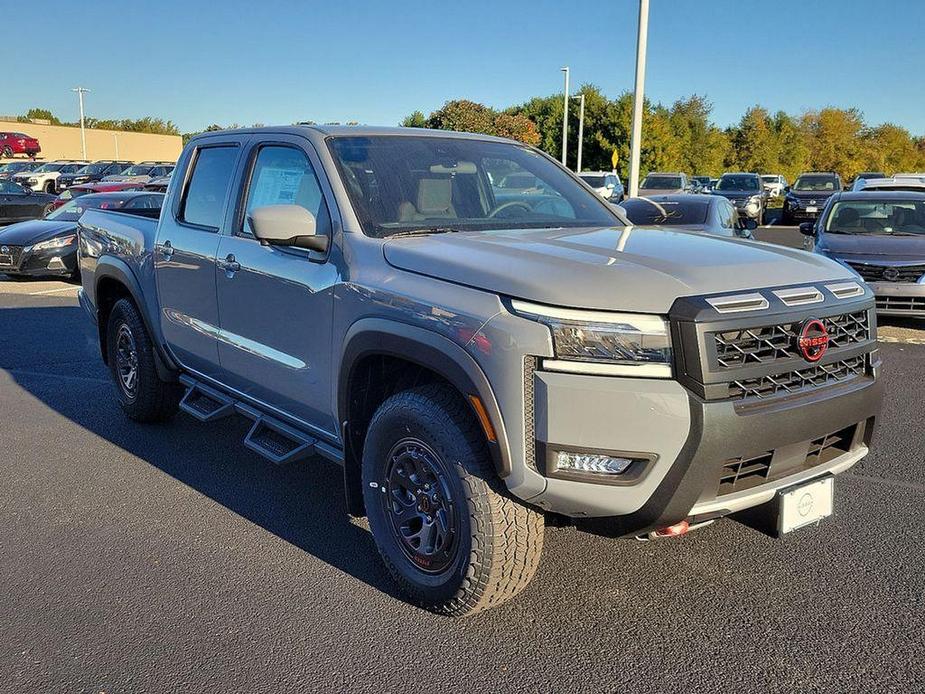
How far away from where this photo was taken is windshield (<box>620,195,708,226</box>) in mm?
10373

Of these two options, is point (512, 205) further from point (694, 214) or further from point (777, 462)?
point (694, 214)

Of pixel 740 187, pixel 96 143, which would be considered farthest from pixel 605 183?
pixel 96 143

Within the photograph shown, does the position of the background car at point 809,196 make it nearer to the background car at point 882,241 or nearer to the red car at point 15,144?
the background car at point 882,241

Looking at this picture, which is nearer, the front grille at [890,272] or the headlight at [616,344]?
the headlight at [616,344]

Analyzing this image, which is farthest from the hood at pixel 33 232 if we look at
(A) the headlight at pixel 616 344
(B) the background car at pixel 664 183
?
(B) the background car at pixel 664 183

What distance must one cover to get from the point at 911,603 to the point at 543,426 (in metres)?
1.84

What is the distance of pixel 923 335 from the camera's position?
919 cm

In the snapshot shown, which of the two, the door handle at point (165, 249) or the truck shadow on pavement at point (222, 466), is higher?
the door handle at point (165, 249)

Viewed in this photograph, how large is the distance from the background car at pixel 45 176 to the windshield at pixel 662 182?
2165 centimetres

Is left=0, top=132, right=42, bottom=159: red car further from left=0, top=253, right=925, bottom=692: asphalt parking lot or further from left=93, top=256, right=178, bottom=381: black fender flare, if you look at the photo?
left=0, top=253, right=925, bottom=692: asphalt parking lot

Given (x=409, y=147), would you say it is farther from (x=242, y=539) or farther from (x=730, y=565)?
(x=730, y=565)

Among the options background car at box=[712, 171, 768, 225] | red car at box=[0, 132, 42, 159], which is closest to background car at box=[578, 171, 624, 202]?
background car at box=[712, 171, 768, 225]

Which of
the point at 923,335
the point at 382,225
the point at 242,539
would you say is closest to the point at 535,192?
the point at 382,225

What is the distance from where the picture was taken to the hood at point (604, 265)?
A: 2746 millimetres
